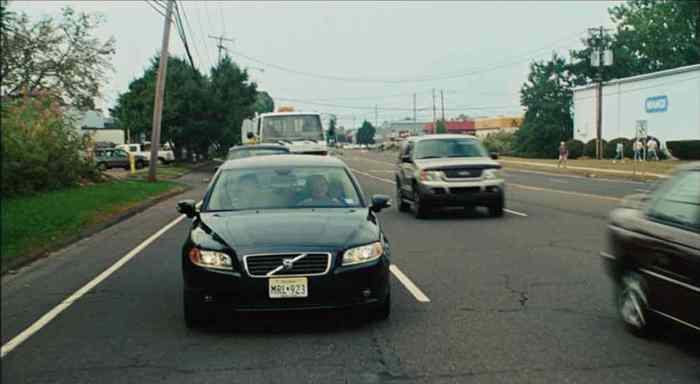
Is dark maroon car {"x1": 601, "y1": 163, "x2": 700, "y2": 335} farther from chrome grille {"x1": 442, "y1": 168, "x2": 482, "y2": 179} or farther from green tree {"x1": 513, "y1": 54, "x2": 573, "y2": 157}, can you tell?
green tree {"x1": 513, "y1": 54, "x2": 573, "y2": 157}

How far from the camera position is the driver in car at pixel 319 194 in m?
8.50

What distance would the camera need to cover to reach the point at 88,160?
30.4 metres

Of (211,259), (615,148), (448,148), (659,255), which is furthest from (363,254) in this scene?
(615,148)

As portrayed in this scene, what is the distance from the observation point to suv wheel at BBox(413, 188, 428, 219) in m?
17.9

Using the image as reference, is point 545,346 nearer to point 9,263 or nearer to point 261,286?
point 261,286

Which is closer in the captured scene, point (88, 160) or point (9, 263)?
point (9, 263)

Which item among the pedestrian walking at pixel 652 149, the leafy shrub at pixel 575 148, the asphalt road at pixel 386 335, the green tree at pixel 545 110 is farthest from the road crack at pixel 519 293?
the green tree at pixel 545 110

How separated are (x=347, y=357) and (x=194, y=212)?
2684 millimetres

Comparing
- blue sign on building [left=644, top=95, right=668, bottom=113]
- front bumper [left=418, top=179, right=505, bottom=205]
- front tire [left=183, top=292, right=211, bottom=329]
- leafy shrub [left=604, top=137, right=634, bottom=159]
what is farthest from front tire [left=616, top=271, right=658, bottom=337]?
blue sign on building [left=644, top=95, right=668, bottom=113]

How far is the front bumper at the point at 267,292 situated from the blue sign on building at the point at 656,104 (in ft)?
175

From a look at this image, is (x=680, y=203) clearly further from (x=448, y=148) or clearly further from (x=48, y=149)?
(x=48, y=149)

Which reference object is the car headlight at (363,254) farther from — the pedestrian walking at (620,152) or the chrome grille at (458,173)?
the pedestrian walking at (620,152)

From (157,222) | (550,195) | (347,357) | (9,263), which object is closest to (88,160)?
(157,222)

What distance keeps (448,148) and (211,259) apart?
12472 mm
